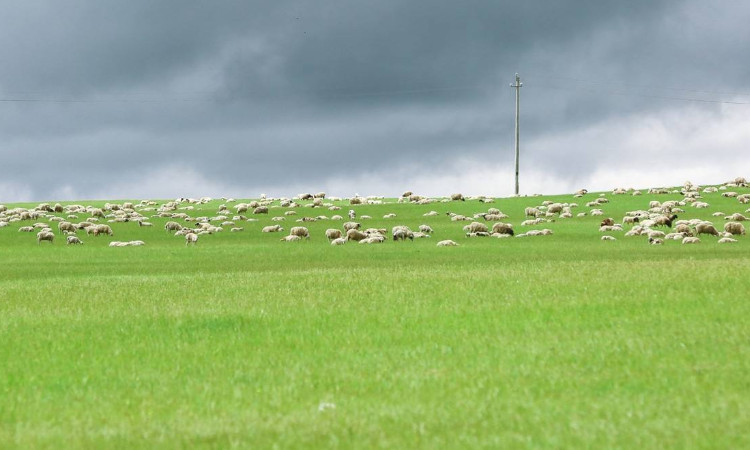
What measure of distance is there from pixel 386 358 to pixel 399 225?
4837cm

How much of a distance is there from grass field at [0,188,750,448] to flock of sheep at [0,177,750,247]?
21.8m

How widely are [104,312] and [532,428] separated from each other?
572 inches

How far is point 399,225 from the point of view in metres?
64.8

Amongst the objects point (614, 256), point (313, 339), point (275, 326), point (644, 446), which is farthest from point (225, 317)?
point (614, 256)

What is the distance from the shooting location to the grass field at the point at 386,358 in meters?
12.1

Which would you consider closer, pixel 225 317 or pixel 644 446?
pixel 644 446

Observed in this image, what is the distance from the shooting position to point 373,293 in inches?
974

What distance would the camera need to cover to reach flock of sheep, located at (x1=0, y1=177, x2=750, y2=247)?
52781 mm

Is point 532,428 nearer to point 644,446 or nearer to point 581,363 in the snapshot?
point 644,446

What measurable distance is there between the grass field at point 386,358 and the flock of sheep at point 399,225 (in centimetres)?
2175

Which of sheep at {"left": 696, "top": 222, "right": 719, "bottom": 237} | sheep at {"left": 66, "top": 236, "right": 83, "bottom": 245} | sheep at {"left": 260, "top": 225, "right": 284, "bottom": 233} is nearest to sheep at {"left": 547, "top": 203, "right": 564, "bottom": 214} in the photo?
sheep at {"left": 696, "top": 222, "right": 719, "bottom": 237}

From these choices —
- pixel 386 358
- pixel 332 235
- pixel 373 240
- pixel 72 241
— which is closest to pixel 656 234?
pixel 373 240

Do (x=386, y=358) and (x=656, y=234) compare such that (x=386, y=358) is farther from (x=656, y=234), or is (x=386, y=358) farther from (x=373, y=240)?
(x=656, y=234)

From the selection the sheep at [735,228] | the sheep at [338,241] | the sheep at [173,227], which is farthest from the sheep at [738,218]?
the sheep at [173,227]
